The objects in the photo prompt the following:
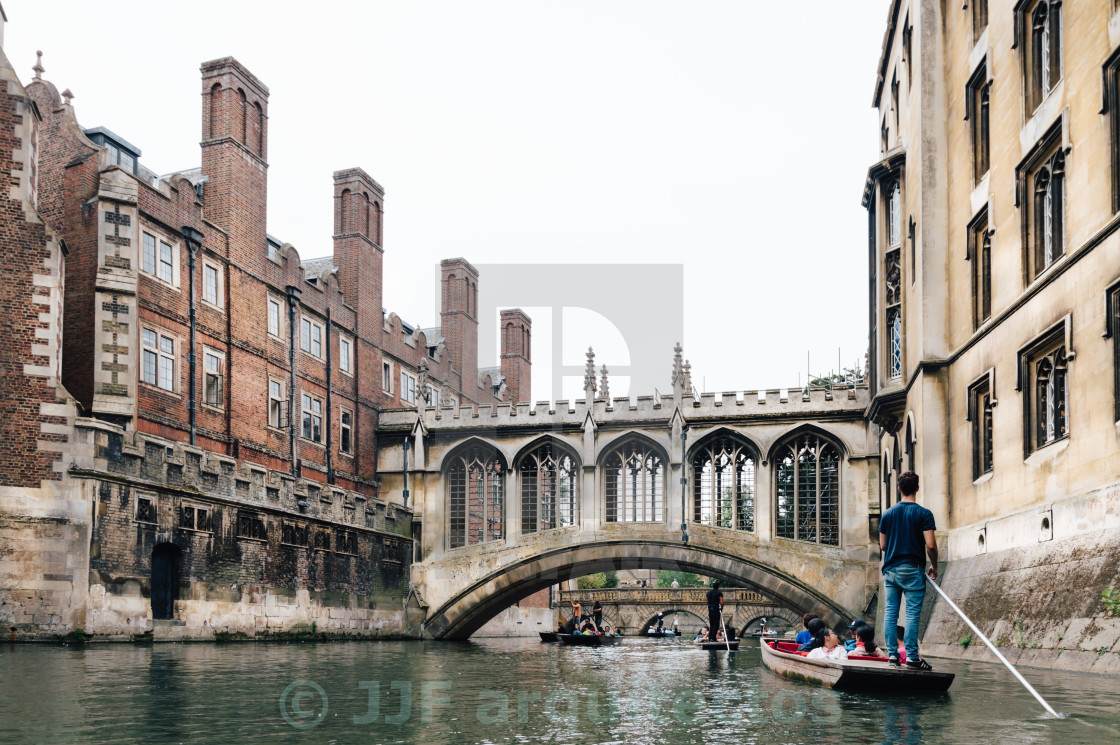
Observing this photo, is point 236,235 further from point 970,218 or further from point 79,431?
point 970,218

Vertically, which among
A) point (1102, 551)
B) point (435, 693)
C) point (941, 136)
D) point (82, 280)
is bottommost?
point (435, 693)

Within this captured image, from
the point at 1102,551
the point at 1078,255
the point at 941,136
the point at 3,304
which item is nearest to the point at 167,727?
the point at 1102,551

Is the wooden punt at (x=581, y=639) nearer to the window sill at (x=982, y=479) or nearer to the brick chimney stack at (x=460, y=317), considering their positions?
the brick chimney stack at (x=460, y=317)

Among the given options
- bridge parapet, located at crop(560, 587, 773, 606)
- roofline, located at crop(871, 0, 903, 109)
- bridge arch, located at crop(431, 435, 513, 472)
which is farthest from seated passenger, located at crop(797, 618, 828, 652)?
bridge parapet, located at crop(560, 587, 773, 606)

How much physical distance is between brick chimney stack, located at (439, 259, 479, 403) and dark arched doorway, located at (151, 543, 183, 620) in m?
24.3

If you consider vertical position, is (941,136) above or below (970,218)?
above

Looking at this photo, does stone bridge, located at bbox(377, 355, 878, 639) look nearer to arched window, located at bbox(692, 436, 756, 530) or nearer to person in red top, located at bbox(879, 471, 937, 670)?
arched window, located at bbox(692, 436, 756, 530)

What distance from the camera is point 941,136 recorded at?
22.0 metres

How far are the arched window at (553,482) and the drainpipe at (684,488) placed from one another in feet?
11.0

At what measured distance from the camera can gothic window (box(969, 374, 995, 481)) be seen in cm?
1939

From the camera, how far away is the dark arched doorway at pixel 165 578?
2400cm

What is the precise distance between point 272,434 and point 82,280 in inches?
304

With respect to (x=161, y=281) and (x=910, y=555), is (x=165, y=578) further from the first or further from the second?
(x=910, y=555)

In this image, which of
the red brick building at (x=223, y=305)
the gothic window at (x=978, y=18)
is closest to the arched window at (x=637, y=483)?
the red brick building at (x=223, y=305)
